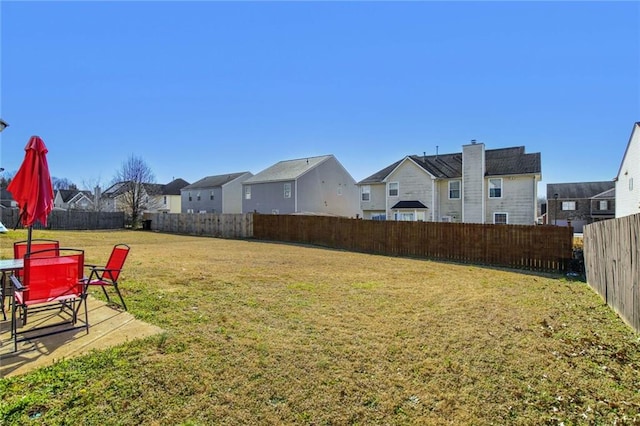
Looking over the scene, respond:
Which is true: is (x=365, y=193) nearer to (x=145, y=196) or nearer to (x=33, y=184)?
(x=33, y=184)

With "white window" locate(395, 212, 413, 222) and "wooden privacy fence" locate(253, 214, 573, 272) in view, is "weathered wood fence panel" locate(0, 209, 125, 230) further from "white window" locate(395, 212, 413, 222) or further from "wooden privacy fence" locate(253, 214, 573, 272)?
"white window" locate(395, 212, 413, 222)

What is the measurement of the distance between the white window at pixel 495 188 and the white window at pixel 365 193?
9666mm

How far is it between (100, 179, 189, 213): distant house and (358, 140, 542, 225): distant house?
2903 centimetres

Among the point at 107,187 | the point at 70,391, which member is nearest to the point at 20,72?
the point at 70,391

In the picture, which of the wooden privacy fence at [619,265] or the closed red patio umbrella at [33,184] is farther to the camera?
the wooden privacy fence at [619,265]

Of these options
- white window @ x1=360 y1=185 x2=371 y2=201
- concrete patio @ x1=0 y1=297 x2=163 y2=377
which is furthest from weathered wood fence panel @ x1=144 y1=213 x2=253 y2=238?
concrete patio @ x1=0 y1=297 x2=163 y2=377

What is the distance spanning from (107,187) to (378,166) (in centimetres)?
4503

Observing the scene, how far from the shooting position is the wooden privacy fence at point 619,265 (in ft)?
16.7

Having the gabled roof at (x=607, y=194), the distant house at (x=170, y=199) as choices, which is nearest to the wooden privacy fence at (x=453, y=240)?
the distant house at (x=170, y=199)

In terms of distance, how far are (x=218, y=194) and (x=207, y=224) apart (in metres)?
15.3

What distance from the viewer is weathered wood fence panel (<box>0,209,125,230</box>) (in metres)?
33.3

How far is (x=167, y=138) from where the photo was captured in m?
29.5

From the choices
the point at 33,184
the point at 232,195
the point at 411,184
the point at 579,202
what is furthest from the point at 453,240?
the point at 579,202

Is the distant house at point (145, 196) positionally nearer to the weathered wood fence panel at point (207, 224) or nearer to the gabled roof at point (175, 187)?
the gabled roof at point (175, 187)
